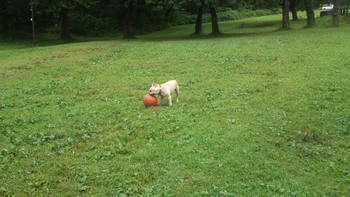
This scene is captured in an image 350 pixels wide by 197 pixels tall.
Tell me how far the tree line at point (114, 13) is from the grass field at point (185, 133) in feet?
72.6

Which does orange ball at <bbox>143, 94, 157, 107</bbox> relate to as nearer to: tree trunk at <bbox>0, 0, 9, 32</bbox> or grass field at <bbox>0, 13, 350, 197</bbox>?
grass field at <bbox>0, 13, 350, 197</bbox>

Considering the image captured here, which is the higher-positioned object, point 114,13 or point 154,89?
point 114,13

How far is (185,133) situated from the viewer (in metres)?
9.09

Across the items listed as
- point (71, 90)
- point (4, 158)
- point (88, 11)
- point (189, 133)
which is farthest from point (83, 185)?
point (88, 11)

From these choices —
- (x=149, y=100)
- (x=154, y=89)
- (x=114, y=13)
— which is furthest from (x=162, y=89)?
(x=114, y=13)

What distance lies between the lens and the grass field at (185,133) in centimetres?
668

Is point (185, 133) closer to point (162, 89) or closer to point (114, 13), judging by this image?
point (162, 89)

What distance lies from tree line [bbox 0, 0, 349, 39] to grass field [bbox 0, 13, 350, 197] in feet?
72.6

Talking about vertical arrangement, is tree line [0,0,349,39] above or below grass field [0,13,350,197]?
above

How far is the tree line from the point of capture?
4094cm

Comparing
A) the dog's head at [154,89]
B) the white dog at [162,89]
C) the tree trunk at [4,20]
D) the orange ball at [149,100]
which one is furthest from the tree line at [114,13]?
the dog's head at [154,89]

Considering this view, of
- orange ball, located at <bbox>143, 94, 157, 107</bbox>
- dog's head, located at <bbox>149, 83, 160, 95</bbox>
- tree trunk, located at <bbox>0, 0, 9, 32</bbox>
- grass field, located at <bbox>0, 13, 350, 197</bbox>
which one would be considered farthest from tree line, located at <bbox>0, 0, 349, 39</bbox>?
dog's head, located at <bbox>149, 83, 160, 95</bbox>

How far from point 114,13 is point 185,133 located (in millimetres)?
48041

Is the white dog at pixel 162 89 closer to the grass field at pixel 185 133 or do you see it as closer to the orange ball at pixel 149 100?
the orange ball at pixel 149 100
